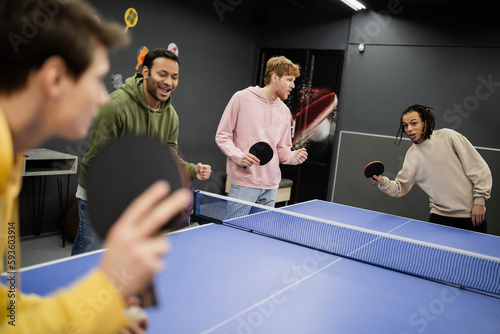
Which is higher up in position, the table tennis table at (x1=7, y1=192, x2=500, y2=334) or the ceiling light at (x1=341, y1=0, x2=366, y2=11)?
the ceiling light at (x1=341, y1=0, x2=366, y2=11)

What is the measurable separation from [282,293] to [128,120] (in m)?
1.33

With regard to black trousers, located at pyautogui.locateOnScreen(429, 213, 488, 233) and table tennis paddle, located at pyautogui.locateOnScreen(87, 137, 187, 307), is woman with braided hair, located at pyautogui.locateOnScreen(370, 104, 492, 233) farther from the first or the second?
table tennis paddle, located at pyautogui.locateOnScreen(87, 137, 187, 307)

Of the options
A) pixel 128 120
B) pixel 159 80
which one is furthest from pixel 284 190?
pixel 128 120

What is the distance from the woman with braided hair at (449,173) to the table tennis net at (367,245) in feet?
3.40

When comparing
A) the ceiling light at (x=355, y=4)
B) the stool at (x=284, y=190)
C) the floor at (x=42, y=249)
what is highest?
the ceiling light at (x=355, y=4)

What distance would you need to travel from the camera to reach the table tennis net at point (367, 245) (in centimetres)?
207

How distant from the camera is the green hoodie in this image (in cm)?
232

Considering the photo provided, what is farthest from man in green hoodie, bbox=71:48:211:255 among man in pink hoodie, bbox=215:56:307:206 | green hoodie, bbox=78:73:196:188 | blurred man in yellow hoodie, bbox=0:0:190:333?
blurred man in yellow hoodie, bbox=0:0:190:333

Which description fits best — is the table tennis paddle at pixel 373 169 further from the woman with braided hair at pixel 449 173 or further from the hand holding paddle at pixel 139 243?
the hand holding paddle at pixel 139 243

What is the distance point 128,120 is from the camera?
2.38 m

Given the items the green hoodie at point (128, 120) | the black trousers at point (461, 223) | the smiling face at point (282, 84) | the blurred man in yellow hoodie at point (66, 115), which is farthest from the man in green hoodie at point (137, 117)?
the black trousers at point (461, 223)

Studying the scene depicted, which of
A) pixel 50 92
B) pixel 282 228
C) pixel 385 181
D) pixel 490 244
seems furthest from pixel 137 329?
pixel 385 181

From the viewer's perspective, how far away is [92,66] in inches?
24.2

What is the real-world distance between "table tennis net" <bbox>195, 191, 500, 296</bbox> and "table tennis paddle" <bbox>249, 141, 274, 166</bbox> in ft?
1.37
